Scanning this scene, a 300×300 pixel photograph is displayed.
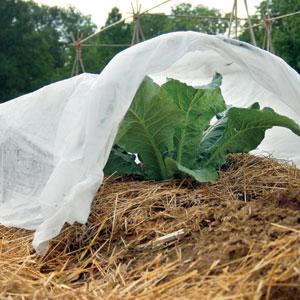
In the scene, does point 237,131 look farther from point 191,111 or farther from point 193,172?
point 193,172

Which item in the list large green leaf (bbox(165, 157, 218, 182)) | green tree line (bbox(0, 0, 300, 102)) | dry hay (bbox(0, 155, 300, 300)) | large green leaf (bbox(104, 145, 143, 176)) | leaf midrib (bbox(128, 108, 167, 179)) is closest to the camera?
dry hay (bbox(0, 155, 300, 300))

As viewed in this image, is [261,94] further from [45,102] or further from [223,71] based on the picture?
[45,102]

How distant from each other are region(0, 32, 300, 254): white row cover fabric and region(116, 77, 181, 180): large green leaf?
10cm

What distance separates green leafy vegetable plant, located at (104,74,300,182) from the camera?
2.25 m

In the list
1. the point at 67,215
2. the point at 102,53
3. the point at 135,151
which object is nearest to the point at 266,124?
the point at 135,151

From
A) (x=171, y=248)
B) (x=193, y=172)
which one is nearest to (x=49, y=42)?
(x=193, y=172)

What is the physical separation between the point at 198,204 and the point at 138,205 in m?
0.21

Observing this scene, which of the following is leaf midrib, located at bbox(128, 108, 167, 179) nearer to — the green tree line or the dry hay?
the dry hay

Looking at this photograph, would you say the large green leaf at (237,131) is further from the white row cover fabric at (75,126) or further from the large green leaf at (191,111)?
the white row cover fabric at (75,126)

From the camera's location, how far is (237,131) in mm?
2445

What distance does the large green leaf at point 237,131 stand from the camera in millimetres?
2344

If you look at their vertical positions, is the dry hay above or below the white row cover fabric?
below

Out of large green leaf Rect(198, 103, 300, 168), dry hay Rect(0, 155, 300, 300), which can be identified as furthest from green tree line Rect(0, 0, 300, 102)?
dry hay Rect(0, 155, 300, 300)

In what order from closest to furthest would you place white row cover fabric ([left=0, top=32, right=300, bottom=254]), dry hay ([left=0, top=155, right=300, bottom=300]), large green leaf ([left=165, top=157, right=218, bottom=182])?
dry hay ([left=0, top=155, right=300, bottom=300]) → white row cover fabric ([left=0, top=32, right=300, bottom=254]) → large green leaf ([left=165, top=157, right=218, bottom=182])
